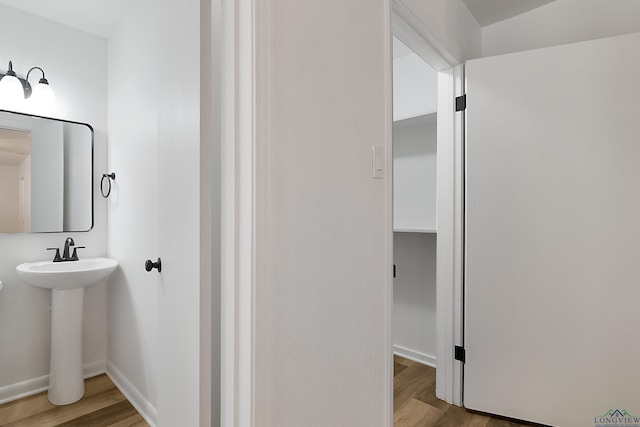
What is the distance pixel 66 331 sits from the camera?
6.70 ft

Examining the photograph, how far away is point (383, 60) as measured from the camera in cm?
130

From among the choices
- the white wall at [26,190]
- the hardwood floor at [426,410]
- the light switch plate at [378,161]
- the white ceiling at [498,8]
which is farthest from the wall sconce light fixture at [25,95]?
the hardwood floor at [426,410]

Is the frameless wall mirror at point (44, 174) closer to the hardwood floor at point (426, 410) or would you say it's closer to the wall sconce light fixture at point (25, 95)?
the wall sconce light fixture at point (25, 95)

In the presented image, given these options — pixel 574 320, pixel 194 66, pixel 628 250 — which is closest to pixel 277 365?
pixel 194 66

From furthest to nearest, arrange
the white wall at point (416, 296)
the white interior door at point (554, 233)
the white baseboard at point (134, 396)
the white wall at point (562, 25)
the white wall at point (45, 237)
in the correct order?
the white wall at point (416, 296), the white wall at point (45, 237), the white wall at point (562, 25), the white baseboard at point (134, 396), the white interior door at point (554, 233)

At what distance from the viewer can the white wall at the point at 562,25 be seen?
6.38 ft

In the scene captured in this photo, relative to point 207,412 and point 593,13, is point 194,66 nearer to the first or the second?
point 207,412

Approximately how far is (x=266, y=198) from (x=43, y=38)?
2381 millimetres

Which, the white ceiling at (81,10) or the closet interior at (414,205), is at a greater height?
the white ceiling at (81,10)

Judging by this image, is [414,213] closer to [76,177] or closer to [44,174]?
[76,177]

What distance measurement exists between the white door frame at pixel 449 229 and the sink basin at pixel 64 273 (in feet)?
6.86

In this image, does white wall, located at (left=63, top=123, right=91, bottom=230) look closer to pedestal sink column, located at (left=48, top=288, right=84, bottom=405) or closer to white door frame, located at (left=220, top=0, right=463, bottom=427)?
pedestal sink column, located at (left=48, top=288, right=84, bottom=405)

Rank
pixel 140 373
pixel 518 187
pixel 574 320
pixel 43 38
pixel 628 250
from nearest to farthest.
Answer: pixel 628 250
pixel 574 320
pixel 518 187
pixel 140 373
pixel 43 38

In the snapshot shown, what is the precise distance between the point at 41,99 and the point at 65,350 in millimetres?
1570
